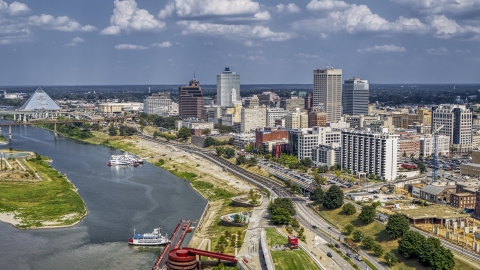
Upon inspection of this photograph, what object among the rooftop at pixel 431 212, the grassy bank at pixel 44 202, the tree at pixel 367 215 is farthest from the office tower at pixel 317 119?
the tree at pixel 367 215

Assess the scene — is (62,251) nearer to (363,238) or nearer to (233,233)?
(233,233)

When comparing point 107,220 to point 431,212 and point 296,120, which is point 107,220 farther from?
point 296,120

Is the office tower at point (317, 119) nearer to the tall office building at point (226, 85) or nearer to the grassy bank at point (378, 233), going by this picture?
the tall office building at point (226, 85)

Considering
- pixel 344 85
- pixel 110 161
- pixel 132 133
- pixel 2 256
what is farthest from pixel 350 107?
pixel 2 256

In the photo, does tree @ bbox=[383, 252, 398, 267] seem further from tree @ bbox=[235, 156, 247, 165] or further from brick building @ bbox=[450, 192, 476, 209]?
tree @ bbox=[235, 156, 247, 165]

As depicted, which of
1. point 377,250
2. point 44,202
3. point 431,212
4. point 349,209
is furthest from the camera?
point 44,202

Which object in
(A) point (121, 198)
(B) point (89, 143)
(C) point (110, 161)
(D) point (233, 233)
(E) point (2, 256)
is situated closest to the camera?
(E) point (2, 256)

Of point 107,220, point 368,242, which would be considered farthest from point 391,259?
point 107,220
